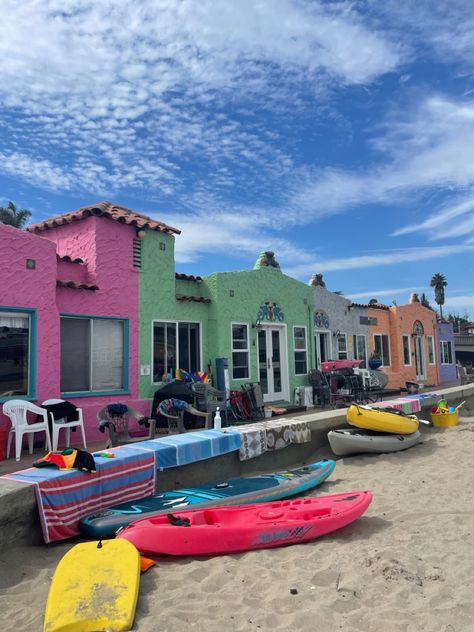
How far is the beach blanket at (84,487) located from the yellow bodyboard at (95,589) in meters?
0.77

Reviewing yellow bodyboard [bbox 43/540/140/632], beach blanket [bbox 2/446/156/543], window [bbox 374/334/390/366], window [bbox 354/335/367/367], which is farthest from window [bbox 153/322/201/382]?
window [bbox 374/334/390/366]

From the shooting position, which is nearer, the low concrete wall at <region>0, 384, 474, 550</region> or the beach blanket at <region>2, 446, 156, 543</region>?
the low concrete wall at <region>0, 384, 474, 550</region>

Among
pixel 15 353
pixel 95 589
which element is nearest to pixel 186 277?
pixel 15 353

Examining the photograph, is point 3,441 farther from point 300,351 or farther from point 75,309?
point 300,351

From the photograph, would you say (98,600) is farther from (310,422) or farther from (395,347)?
(395,347)

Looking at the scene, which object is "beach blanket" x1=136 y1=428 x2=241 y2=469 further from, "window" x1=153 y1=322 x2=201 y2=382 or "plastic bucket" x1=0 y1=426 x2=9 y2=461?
"window" x1=153 y1=322 x2=201 y2=382

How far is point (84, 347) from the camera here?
9562 mm

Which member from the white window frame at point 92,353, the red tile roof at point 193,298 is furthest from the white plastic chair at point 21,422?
the red tile roof at point 193,298

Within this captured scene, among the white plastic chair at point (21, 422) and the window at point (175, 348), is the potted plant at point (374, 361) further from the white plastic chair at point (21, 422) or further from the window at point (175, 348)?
the white plastic chair at point (21, 422)

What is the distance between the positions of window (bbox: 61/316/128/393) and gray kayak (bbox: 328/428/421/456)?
14.8ft

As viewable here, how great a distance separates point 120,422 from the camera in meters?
8.74

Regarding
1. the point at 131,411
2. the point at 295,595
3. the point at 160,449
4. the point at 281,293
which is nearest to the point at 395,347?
the point at 281,293

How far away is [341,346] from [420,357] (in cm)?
641

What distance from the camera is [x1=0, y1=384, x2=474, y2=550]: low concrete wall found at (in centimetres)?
454
